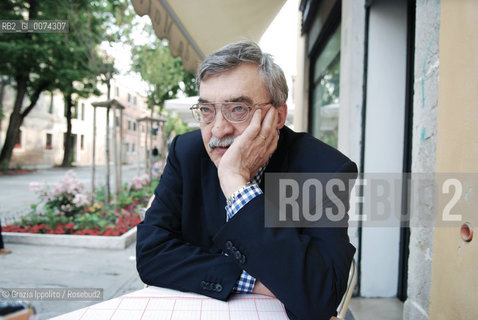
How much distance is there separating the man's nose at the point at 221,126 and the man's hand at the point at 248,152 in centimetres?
7

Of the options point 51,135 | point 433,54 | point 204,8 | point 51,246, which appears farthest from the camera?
point 51,135

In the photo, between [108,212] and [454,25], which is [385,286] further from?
[108,212]

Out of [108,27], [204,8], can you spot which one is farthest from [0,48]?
[204,8]

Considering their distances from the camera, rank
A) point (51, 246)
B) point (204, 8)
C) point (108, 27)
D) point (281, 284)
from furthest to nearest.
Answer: point (108, 27)
point (51, 246)
point (204, 8)
point (281, 284)

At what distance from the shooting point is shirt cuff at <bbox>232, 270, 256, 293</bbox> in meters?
1.29

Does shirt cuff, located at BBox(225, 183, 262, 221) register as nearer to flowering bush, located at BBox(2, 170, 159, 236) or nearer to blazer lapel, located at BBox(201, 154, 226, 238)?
blazer lapel, located at BBox(201, 154, 226, 238)

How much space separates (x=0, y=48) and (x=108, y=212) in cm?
1736

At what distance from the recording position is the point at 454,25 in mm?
1453

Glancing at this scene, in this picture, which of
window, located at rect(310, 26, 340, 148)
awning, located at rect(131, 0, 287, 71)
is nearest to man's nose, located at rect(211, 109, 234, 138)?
awning, located at rect(131, 0, 287, 71)

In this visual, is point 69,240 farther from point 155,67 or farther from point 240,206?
point 155,67

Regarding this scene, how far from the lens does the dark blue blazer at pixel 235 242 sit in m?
1.17

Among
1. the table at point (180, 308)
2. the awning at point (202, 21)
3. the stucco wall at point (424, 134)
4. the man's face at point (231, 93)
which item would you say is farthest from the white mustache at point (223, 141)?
the awning at point (202, 21)

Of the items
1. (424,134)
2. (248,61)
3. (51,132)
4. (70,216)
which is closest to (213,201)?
(248,61)

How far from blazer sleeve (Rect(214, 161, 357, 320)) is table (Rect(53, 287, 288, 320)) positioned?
9 centimetres
